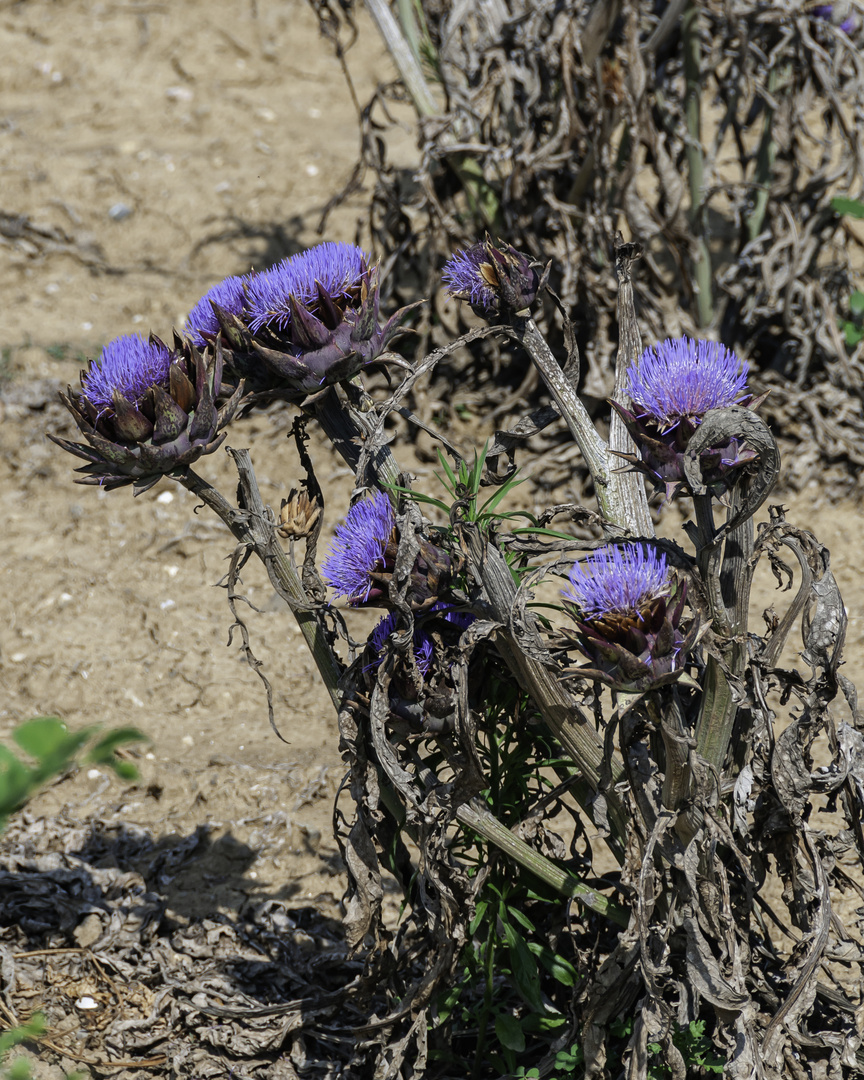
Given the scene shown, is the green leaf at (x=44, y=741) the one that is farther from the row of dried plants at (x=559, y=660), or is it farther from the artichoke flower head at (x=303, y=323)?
the artichoke flower head at (x=303, y=323)

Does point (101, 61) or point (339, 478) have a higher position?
point (101, 61)

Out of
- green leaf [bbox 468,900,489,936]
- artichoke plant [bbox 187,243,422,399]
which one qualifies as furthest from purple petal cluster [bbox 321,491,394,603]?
green leaf [bbox 468,900,489,936]

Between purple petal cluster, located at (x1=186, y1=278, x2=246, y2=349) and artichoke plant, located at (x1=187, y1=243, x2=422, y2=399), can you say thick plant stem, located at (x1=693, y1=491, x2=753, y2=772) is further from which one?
purple petal cluster, located at (x1=186, y1=278, x2=246, y2=349)

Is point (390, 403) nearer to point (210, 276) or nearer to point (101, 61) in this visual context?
point (210, 276)

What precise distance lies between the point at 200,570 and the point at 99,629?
1.43ft

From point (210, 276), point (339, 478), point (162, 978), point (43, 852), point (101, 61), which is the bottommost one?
point (162, 978)

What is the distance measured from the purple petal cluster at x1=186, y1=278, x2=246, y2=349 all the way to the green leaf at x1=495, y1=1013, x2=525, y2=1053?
4.27 ft

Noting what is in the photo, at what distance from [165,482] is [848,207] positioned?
111 inches

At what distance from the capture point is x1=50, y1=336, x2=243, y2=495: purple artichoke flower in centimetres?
156

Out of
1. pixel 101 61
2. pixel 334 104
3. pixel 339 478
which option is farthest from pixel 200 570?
pixel 101 61

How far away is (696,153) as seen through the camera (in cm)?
404

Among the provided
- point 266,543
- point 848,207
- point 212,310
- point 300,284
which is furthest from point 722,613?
point 848,207

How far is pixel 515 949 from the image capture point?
183 cm

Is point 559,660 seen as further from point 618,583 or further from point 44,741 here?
point 44,741
